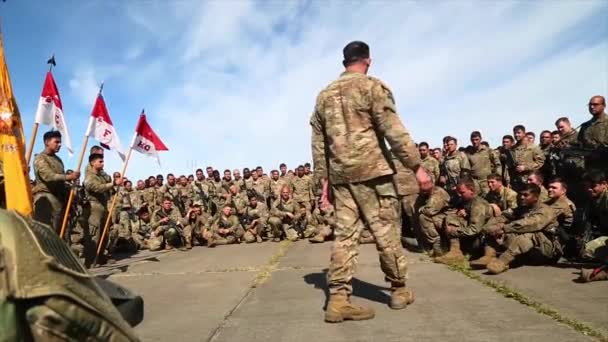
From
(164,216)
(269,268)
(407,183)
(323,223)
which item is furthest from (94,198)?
(407,183)

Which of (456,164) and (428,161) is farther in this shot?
(428,161)

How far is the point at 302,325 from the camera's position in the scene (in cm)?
316

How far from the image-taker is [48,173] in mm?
6055

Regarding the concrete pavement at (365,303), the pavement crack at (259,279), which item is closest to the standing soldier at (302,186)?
the pavement crack at (259,279)

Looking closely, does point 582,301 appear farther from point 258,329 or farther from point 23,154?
point 23,154

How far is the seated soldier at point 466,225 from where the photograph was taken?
565cm

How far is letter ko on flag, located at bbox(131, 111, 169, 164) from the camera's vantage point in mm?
8048

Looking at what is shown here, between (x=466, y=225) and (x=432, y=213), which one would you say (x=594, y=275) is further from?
(x=432, y=213)

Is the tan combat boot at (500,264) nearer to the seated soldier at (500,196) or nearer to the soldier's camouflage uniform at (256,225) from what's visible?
the seated soldier at (500,196)

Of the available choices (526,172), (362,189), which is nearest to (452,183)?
(526,172)

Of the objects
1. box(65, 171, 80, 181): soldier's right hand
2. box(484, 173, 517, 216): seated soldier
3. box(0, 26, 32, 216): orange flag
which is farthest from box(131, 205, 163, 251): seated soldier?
box(484, 173, 517, 216): seated soldier

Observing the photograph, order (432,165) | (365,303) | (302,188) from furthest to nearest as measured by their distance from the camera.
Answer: (302,188), (432,165), (365,303)

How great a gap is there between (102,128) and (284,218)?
475 cm

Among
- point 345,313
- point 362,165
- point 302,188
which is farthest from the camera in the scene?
point 302,188
